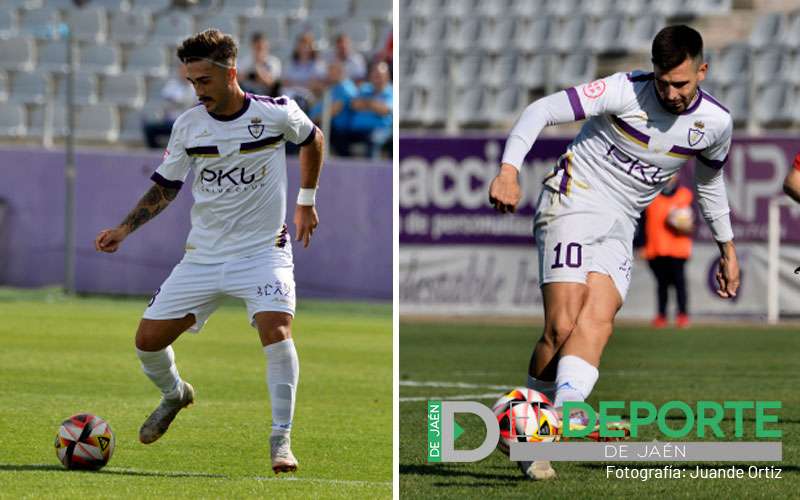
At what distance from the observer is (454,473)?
6.12 meters

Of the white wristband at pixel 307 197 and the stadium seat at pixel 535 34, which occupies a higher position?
the stadium seat at pixel 535 34

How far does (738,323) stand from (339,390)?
9.71 metres

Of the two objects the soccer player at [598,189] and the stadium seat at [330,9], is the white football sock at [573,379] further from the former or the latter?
the stadium seat at [330,9]

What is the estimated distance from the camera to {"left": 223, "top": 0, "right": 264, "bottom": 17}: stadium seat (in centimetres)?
2405

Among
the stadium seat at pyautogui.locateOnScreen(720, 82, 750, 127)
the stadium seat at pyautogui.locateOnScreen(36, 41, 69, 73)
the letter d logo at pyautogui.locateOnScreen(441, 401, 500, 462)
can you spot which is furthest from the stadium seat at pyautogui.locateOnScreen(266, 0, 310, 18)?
the letter d logo at pyautogui.locateOnScreen(441, 401, 500, 462)

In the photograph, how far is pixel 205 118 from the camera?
21.5 ft

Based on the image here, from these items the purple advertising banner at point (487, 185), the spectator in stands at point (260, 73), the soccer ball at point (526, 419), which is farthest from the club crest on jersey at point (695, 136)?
the purple advertising banner at point (487, 185)

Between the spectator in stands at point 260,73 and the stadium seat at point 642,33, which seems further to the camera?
the stadium seat at point 642,33

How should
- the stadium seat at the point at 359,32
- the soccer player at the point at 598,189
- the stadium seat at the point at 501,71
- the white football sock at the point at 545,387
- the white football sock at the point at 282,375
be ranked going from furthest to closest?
the stadium seat at the point at 501,71
the stadium seat at the point at 359,32
the white football sock at the point at 282,375
the white football sock at the point at 545,387
the soccer player at the point at 598,189

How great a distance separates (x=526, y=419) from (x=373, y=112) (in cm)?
1357

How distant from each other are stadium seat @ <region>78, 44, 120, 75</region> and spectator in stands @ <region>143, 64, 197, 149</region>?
6.37 feet

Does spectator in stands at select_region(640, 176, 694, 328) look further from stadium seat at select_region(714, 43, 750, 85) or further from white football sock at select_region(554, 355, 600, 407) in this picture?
white football sock at select_region(554, 355, 600, 407)

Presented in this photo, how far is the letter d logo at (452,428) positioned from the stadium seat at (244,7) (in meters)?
19.3

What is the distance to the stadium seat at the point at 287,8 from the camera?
23953mm
